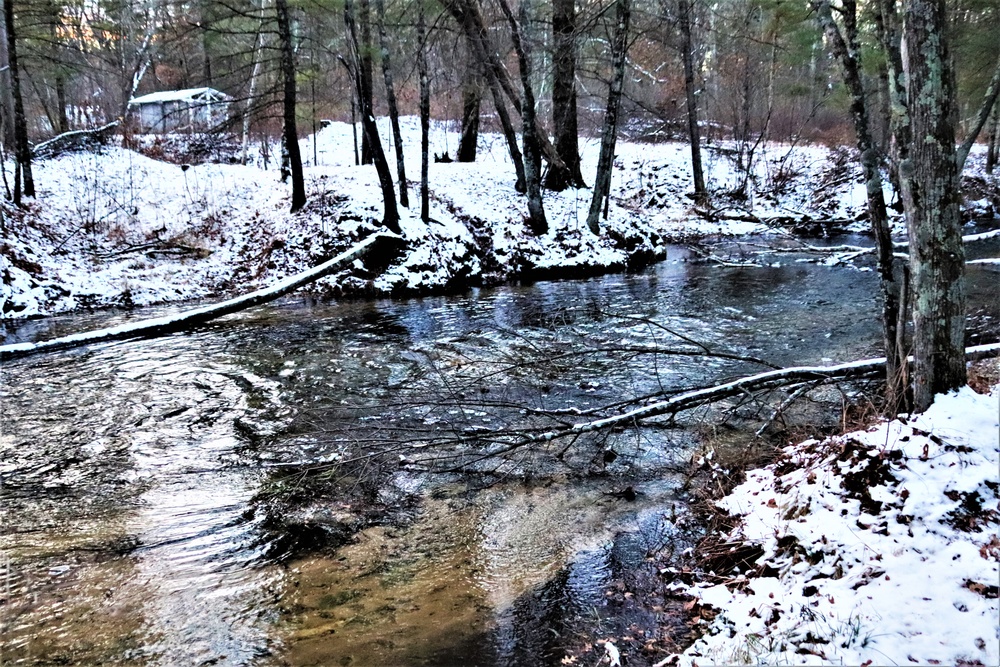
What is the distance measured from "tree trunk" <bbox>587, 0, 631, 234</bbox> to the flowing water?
7.38 metres

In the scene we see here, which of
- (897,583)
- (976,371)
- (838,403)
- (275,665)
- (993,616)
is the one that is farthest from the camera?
(838,403)

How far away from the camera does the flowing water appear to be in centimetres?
383

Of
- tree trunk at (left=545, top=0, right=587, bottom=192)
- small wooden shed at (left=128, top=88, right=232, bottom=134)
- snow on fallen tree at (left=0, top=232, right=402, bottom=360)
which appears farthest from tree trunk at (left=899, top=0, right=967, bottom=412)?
small wooden shed at (left=128, top=88, right=232, bottom=134)

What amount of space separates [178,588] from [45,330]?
983 cm

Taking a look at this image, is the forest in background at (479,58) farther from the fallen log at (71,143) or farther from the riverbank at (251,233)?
the riverbank at (251,233)

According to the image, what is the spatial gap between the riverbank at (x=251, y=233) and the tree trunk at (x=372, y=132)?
1.56 feet

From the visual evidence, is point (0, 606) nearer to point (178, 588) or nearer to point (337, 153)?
point (178, 588)

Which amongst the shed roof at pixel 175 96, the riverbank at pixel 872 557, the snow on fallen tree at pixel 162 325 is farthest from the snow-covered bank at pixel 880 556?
the shed roof at pixel 175 96

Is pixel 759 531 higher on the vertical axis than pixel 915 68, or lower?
lower

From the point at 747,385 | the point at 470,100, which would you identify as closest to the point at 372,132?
the point at 470,100

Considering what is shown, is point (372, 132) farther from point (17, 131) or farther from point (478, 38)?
point (17, 131)

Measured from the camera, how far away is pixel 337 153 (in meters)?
34.2

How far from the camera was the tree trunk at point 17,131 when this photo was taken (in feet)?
52.3

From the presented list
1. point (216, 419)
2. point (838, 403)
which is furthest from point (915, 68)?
point (216, 419)
